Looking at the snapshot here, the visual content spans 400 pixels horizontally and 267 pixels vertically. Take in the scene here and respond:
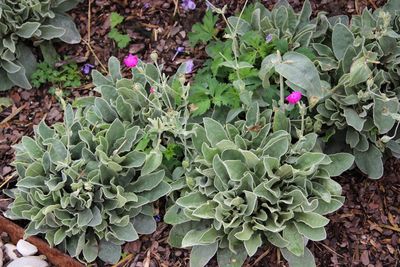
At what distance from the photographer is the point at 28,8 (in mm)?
3686

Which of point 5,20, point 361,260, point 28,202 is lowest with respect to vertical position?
point 361,260

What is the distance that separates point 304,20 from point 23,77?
1.64 m

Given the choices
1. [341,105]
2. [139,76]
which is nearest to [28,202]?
[139,76]

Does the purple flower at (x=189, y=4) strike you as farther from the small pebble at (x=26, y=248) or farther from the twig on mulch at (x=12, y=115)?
the small pebble at (x=26, y=248)

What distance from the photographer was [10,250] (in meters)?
3.36

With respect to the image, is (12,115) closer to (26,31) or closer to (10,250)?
(26,31)

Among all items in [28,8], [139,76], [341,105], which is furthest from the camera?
[28,8]

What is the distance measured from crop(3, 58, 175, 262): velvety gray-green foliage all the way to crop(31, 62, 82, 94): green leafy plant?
0.62 metres

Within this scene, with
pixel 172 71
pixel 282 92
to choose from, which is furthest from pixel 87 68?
pixel 282 92

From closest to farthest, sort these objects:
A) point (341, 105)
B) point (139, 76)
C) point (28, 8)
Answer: point (341, 105) < point (139, 76) < point (28, 8)

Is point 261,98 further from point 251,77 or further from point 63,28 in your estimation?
point 63,28

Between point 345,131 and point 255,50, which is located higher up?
point 255,50

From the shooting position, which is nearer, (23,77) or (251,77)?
(251,77)

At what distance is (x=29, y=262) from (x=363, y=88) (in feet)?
6.08
